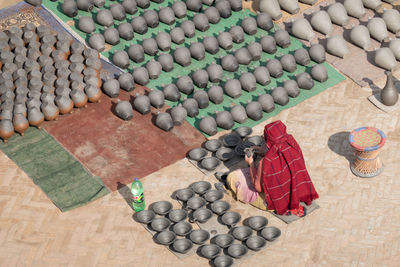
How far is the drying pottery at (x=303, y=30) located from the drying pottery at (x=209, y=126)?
15.4 feet

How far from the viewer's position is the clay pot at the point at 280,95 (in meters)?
26.2

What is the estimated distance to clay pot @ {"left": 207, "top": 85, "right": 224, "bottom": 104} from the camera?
86.2ft

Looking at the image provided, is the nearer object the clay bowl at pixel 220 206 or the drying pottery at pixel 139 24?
the clay bowl at pixel 220 206

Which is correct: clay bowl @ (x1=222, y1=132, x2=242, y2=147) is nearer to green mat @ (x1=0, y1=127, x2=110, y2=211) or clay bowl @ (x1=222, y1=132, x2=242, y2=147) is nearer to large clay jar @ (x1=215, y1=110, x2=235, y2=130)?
large clay jar @ (x1=215, y1=110, x2=235, y2=130)

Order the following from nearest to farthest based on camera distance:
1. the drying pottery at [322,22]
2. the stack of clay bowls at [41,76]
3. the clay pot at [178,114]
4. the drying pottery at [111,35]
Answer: the stack of clay bowls at [41,76], the clay pot at [178,114], the drying pottery at [111,35], the drying pottery at [322,22]

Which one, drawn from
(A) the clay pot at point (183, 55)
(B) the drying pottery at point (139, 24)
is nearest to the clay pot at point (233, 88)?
(A) the clay pot at point (183, 55)

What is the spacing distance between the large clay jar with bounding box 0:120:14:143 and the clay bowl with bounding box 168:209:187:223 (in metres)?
5.09

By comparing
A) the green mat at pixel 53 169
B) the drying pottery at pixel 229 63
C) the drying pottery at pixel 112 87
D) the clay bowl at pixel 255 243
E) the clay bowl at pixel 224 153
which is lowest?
the green mat at pixel 53 169

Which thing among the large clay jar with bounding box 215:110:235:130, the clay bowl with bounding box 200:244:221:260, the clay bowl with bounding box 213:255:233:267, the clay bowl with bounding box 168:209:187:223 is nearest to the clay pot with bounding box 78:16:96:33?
the large clay jar with bounding box 215:110:235:130

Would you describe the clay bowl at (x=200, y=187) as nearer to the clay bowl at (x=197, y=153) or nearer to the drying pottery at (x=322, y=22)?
the clay bowl at (x=197, y=153)

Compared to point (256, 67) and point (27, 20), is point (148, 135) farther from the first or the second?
point (27, 20)

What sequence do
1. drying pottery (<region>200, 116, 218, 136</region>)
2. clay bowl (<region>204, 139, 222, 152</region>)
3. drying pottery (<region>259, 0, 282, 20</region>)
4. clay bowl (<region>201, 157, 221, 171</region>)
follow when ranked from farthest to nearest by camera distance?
drying pottery (<region>259, 0, 282, 20</region>)
drying pottery (<region>200, 116, 218, 136</region>)
clay bowl (<region>204, 139, 222, 152</region>)
clay bowl (<region>201, 157, 221, 171</region>)

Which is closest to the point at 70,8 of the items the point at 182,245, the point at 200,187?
the point at 200,187

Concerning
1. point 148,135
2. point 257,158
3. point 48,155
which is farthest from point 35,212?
point 257,158
